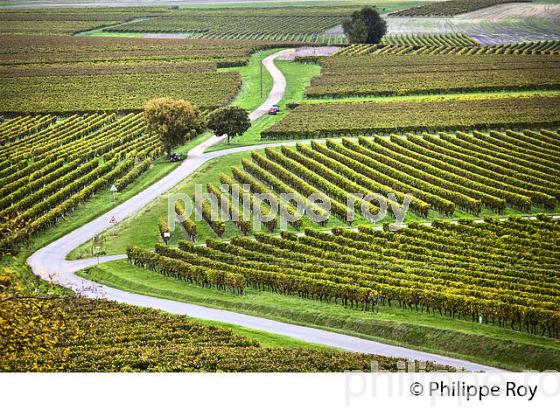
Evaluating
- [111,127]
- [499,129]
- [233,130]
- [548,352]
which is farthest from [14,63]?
[499,129]

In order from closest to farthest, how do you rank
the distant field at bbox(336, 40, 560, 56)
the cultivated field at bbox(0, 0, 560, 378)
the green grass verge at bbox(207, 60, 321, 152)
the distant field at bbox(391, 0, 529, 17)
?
the cultivated field at bbox(0, 0, 560, 378) < the distant field at bbox(391, 0, 529, 17) < the distant field at bbox(336, 40, 560, 56) < the green grass verge at bbox(207, 60, 321, 152)

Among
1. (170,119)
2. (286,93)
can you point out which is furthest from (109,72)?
(286,93)

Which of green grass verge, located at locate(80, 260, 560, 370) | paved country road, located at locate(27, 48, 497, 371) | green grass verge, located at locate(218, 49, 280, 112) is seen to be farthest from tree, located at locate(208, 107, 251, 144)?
green grass verge, located at locate(80, 260, 560, 370)

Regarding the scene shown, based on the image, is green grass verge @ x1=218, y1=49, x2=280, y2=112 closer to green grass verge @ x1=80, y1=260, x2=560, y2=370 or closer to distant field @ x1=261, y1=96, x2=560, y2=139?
distant field @ x1=261, y1=96, x2=560, y2=139

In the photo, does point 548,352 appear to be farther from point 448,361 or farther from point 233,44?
point 233,44

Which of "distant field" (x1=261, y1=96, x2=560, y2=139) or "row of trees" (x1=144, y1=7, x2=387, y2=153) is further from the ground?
"row of trees" (x1=144, y1=7, x2=387, y2=153)

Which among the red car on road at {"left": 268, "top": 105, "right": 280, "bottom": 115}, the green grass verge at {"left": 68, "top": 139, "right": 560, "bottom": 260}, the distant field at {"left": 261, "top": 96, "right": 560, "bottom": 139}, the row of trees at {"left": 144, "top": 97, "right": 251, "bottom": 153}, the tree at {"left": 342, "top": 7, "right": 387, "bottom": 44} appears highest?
the tree at {"left": 342, "top": 7, "right": 387, "bottom": 44}

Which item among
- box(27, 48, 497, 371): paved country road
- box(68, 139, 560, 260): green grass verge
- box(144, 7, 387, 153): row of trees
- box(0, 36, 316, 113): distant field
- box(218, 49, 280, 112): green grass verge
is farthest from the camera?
box(218, 49, 280, 112): green grass verge

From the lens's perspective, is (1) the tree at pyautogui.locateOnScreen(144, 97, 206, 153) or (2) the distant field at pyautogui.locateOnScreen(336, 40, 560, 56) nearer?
(1) the tree at pyautogui.locateOnScreen(144, 97, 206, 153)
